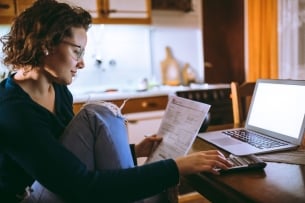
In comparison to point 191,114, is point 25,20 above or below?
above

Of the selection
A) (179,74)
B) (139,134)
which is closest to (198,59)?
(179,74)

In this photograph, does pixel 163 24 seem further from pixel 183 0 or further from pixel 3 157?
pixel 3 157

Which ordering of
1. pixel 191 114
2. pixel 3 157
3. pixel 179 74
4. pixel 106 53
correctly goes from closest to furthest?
pixel 3 157, pixel 191 114, pixel 106 53, pixel 179 74

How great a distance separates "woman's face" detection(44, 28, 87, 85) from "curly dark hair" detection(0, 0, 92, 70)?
2 cm

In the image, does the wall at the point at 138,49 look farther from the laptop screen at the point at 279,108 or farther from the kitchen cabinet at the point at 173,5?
the laptop screen at the point at 279,108

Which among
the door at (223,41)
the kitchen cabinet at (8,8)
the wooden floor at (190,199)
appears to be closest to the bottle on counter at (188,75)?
the door at (223,41)

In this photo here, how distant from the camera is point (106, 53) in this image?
3.09 metres

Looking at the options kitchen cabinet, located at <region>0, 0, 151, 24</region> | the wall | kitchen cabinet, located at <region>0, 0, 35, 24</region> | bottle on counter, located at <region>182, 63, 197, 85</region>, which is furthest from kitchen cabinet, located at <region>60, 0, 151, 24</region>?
bottle on counter, located at <region>182, 63, 197, 85</region>

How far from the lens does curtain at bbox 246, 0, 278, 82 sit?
9.18 ft

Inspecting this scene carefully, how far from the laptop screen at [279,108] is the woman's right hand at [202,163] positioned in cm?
39

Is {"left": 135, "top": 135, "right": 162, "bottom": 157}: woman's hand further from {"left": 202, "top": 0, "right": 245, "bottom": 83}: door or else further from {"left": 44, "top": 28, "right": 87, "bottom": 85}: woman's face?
{"left": 202, "top": 0, "right": 245, "bottom": 83}: door

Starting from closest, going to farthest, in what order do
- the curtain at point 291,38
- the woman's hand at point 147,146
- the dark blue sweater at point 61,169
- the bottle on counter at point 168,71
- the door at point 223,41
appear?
the dark blue sweater at point 61,169 → the woman's hand at point 147,146 → the curtain at point 291,38 → the bottle on counter at point 168,71 → the door at point 223,41

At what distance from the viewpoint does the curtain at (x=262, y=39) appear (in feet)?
9.18

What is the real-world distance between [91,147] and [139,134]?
5.70 feet
